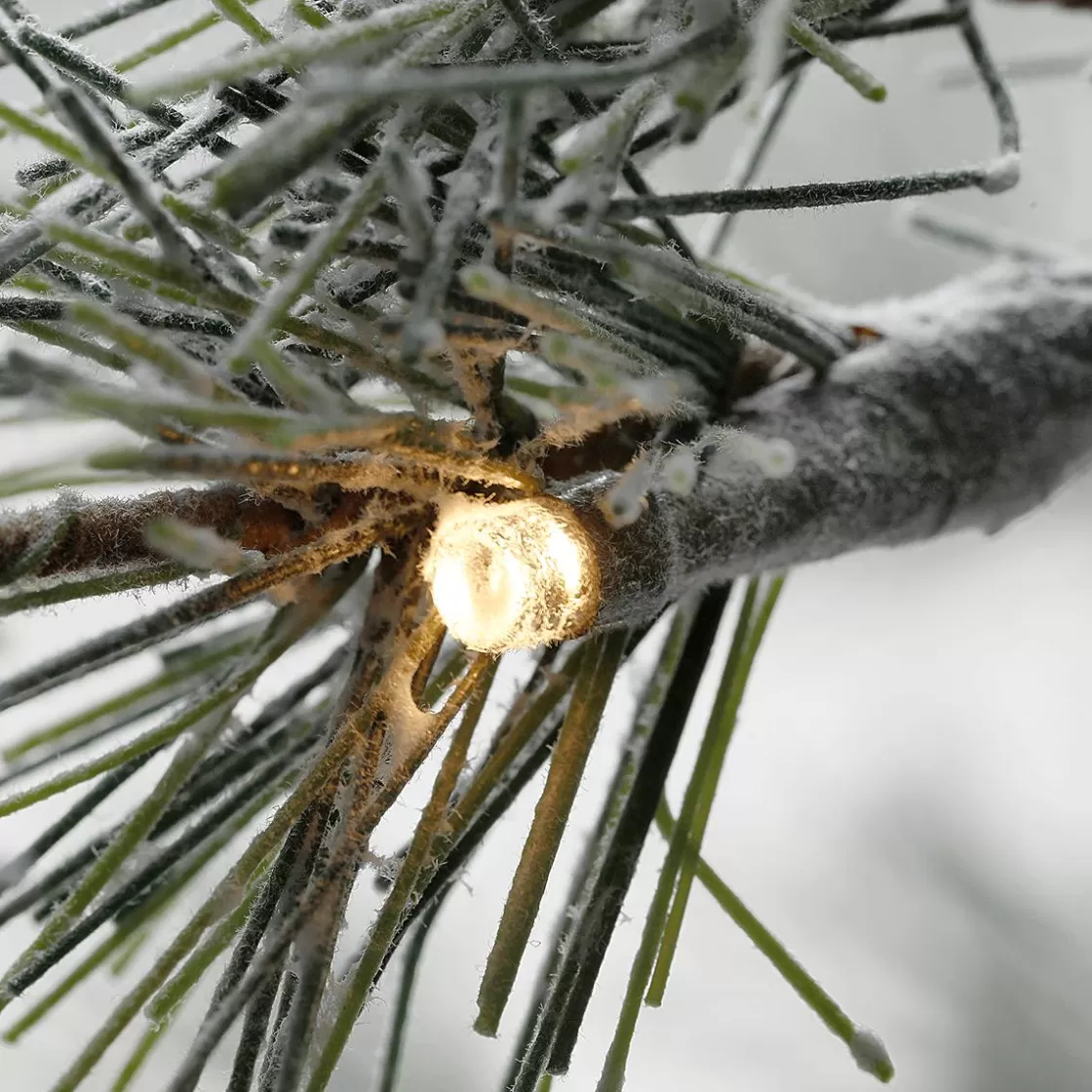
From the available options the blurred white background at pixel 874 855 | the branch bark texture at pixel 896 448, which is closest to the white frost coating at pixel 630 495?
the branch bark texture at pixel 896 448

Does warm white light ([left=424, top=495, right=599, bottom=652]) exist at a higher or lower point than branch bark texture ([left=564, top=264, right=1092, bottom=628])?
lower

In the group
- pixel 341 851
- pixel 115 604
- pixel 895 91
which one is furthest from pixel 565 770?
pixel 895 91

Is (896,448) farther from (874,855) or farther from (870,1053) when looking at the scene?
(874,855)

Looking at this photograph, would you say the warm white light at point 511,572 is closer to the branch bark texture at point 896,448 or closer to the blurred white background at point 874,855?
the branch bark texture at point 896,448

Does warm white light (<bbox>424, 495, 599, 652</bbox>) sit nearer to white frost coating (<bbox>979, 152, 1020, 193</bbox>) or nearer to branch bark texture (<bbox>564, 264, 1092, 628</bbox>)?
branch bark texture (<bbox>564, 264, 1092, 628</bbox>)

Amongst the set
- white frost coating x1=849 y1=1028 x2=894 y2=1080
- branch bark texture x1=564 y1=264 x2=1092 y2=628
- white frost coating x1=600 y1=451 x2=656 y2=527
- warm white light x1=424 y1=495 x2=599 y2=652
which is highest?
branch bark texture x1=564 y1=264 x2=1092 y2=628

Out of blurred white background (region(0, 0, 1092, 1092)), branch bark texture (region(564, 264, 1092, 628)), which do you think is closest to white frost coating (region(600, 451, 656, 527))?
branch bark texture (region(564, 264, 1092, 628))
